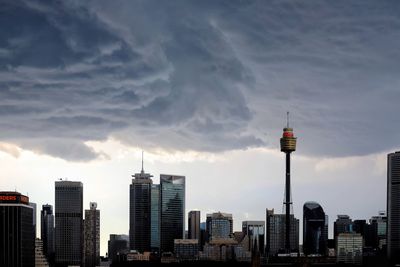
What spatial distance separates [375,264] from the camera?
194000 mm

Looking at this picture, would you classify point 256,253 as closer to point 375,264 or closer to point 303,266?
point 303,266

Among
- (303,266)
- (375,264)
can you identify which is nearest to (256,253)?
(303,266)

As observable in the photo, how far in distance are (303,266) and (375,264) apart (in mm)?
113525

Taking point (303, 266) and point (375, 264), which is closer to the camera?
point (303, 266)

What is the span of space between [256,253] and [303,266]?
603 centimetres

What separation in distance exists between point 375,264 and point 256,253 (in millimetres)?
113991

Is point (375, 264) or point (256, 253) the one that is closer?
point (256, 253)

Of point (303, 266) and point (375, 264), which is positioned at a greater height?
point (303, 266)

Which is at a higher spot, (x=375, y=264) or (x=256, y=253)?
(x=256, y=253)

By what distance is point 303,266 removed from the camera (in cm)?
8769

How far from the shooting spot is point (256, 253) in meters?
89.4
